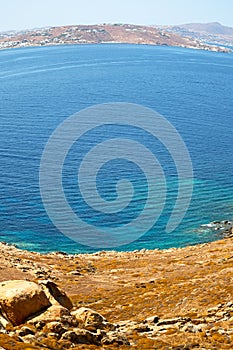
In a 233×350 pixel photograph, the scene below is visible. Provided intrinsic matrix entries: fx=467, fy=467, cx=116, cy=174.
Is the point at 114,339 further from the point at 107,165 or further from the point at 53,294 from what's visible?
the point at 107,165

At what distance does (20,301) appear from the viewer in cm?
2667

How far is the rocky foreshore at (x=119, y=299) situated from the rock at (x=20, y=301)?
6 cm

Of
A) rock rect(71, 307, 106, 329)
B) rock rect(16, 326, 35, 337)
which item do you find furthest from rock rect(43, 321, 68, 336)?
rock rect(71, 307, 106, 329)

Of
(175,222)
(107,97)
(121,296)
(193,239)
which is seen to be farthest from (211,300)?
(107,97)

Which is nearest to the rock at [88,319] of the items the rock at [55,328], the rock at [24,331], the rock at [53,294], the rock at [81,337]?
the rock at [81,337]

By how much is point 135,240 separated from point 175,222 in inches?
347

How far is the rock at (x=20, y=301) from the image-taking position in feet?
86.6

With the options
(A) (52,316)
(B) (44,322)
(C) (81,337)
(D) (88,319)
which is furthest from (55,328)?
(D) (88,319)

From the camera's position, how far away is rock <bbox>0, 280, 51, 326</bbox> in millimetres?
26406

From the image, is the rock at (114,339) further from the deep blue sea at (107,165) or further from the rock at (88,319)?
the deep blue sea at (107,165)

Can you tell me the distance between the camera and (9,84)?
19688 cm

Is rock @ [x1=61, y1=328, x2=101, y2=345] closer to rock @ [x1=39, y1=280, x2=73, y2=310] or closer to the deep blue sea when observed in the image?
rock @ [x1=39, y1=280, x2=73, y2=310]

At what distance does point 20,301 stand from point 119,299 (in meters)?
15.9

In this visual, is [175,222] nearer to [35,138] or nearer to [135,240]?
[135,240]
